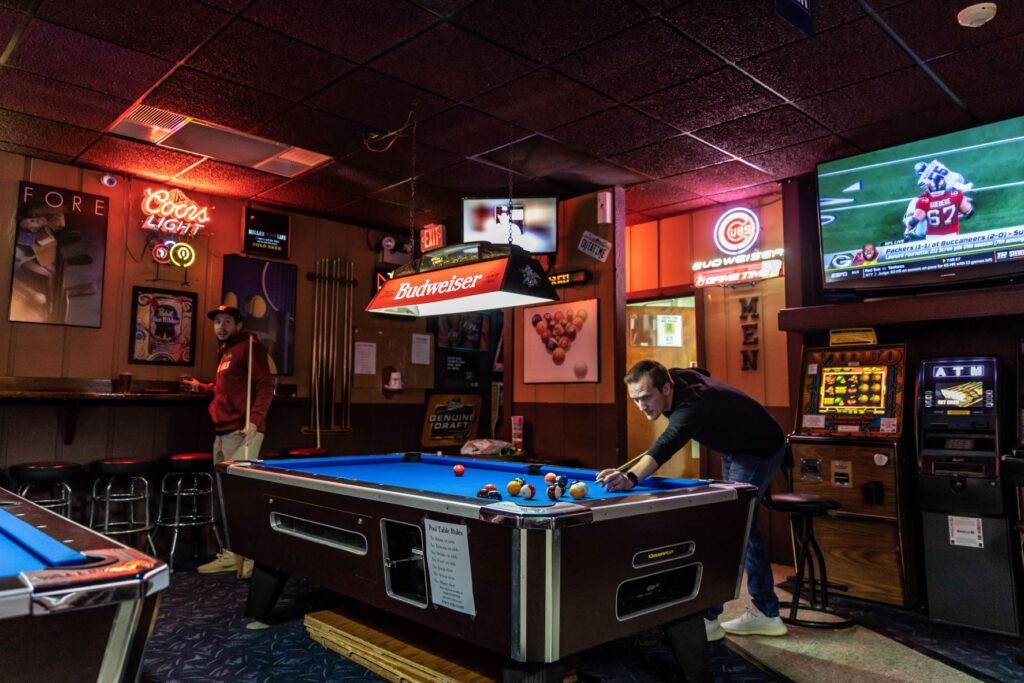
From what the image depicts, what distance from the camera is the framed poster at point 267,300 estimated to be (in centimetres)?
608

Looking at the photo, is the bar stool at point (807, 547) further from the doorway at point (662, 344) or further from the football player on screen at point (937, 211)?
the doorway at point (662, 344)

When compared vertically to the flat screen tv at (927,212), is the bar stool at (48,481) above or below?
below

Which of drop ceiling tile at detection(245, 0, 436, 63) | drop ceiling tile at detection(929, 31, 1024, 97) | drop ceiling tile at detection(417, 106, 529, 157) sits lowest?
drop ceiling tile at detection(929, 31, 1024, 97)

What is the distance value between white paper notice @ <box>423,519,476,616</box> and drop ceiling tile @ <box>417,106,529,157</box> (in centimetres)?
283

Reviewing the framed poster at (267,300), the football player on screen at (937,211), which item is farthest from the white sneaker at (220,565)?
the football player on screen at (937,211)

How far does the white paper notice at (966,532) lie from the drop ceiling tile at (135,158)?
5.59 m

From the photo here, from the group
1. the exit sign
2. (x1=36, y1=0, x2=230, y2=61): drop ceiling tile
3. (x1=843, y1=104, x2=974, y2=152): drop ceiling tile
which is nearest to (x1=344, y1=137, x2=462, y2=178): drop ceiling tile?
the exit sign

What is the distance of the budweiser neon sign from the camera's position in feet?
18.2

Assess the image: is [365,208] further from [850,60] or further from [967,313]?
[967,313]

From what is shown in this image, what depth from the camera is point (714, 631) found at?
347 centimetres

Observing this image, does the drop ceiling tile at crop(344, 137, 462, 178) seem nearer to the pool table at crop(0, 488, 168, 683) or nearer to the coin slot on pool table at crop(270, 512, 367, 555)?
the coin slot on pool table at crop(270, 512, 367, 555)

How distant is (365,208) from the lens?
639 centimetres

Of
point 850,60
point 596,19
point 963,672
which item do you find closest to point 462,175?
A: point 596,19

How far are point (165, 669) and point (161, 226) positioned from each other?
372cm
